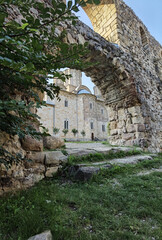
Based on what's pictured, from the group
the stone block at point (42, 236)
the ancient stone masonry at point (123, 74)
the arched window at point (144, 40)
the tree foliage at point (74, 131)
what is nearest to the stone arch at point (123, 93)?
the ancient stone masonry at point (123, 74)

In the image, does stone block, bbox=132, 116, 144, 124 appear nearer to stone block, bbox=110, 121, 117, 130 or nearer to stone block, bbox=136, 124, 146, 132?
stone block, bbox=136, 124, 146, 132

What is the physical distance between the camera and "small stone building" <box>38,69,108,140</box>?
19.6 metres

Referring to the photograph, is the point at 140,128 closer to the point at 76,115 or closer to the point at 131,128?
the point at 131,128

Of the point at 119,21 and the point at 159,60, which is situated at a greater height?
the point at 119,21

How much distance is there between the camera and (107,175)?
221cm

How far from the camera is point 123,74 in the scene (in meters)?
4.49

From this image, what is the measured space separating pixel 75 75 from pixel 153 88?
95.1 feet

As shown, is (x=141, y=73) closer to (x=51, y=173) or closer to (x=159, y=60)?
(x=159, y=60)

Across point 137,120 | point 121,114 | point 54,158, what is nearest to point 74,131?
point 121,114

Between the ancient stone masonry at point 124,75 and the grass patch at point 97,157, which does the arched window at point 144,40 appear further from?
the grass patch at point 97,157

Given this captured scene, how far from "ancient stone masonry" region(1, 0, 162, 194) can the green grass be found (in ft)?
10.2

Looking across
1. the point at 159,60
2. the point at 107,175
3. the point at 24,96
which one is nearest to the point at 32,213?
the point at 107,175

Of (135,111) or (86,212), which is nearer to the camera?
(86,212)

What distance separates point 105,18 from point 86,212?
22.1 ft
